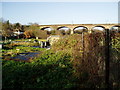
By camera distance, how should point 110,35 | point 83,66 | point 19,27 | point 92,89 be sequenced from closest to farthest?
1. point 110,35
2. point 92,89
3. point 83,66
4. point 19,27

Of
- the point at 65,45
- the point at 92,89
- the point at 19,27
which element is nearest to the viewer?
the point at 92,89

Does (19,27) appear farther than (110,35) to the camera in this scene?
Yes

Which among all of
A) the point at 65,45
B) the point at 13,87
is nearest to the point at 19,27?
the point at 65,45

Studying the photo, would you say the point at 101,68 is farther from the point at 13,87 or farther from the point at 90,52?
the point at 13,87

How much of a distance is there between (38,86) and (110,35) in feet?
8.10

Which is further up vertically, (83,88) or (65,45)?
(65,45)

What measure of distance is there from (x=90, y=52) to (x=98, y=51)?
271 millimetres

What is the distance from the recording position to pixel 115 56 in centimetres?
321

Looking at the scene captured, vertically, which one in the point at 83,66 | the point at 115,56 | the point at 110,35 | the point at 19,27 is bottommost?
the point at 83,66

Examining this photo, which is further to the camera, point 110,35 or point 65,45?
point 65,45

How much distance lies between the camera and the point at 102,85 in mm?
3107

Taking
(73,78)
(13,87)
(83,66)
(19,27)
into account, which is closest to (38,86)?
(13,87)

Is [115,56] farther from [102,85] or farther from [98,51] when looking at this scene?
[102,85]

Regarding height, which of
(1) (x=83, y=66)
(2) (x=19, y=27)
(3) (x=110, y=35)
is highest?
(2) (x=19, y=27)
